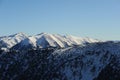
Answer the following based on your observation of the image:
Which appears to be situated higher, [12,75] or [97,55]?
[97,55]

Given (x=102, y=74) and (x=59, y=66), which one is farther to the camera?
(x=59, y=66)

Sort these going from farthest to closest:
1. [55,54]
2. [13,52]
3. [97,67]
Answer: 1. [13,52]
2. [55,54]
3. [97,67]

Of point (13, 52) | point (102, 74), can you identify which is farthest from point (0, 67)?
point (102, 74)

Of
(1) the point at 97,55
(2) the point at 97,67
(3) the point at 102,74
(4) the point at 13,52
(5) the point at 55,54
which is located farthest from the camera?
(4) the point at 13,52

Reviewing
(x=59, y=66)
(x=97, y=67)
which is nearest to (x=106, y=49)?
(x=97, y=67)

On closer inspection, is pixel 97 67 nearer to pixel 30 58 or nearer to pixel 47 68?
pixel 47 68

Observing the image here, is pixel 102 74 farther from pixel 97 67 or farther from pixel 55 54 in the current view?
pixel 55 54
